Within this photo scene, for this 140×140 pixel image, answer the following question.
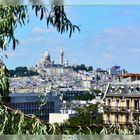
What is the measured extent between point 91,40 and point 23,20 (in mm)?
265

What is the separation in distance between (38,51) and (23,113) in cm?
23

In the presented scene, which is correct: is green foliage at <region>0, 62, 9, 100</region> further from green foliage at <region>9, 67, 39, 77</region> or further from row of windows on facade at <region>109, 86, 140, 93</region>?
row of windows on facade at <region>109, 86, 140, 93</region>

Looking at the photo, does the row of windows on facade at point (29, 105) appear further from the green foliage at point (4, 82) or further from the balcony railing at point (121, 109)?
the balcony railing at point (121, 109)

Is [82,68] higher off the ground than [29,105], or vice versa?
[82,68]

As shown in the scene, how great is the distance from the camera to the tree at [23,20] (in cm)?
154

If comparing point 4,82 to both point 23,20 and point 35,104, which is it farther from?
point 23,20

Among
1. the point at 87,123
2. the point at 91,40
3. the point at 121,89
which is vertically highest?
the point at 91,40

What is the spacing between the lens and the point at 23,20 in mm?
1582

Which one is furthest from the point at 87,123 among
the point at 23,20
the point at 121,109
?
the point at 23,20

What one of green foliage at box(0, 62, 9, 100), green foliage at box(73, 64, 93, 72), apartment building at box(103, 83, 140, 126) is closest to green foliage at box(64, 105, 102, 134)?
apartment building at box(103, 83, 140, 126)

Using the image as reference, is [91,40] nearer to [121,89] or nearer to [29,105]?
[121,89]

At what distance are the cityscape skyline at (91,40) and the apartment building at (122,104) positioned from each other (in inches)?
3.6

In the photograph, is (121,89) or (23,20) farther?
(23,20)

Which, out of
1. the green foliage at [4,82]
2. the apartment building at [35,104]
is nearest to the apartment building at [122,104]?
the apartment building at [35,104]
